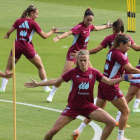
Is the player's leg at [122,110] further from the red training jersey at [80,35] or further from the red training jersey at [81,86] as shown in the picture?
the red training jersey at [80,35]

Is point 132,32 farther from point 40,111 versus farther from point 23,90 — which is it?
point 40,111

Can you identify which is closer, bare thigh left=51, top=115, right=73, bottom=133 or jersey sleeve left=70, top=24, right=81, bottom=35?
bare thigh left=51, top=115, right=73, bottom=133

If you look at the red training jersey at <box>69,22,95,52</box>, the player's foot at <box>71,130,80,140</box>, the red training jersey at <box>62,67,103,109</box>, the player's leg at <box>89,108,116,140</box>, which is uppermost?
the red training jersey at <box>69,22,95,52</box>

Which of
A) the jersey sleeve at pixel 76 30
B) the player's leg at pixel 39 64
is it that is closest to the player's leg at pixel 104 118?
the jersey sleeve at pixel 76 30

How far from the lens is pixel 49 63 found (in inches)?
797

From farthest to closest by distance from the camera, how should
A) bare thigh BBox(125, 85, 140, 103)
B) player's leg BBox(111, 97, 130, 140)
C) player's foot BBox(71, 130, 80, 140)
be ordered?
bare thigh BBox(125, 85, 140, 103) < player's foot BBox(71, 130, 80, 140) < player's leg BBox(111, 97, 130, 140)

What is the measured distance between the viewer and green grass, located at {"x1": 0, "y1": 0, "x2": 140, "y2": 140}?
36.7 feet

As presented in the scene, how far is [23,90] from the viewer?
50.8ft

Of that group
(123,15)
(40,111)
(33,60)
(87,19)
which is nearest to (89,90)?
(40,111)

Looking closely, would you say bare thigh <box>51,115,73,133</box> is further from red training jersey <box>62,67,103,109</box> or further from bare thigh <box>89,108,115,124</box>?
bare thigh <box>89,108,115,124</box>

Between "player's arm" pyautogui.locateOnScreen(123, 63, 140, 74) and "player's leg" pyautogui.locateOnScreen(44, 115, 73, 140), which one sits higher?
"player's arm" pyautogui.locateOnScreen(123, 63, 140, 74)

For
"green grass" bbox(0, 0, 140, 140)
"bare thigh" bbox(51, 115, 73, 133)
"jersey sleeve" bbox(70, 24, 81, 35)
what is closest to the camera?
"bare thigh" bbox(51, 115, 73, 133)

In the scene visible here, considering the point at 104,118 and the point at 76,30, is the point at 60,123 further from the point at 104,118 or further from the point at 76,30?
the point at 76,30

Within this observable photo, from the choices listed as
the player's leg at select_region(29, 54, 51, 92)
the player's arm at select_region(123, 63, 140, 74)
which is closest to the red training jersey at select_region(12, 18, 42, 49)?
the player's leg at select_region(29, 54, 51, 92)
